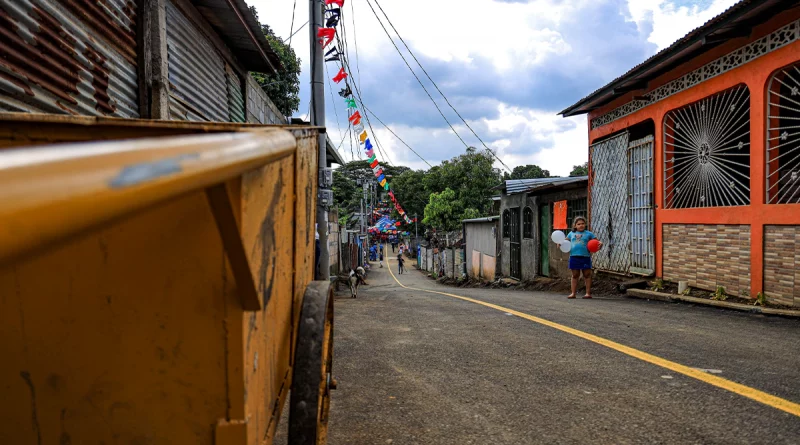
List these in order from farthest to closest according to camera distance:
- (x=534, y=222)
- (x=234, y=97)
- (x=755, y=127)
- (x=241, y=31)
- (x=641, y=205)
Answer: (x=534, y=222)
(x=641, y=205)
(x=234, y=97)
(x=241, y=31)
(x=755, y=127)

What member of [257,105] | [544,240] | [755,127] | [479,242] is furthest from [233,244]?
[479,242]

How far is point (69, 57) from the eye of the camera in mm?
4734

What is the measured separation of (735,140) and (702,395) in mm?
7038

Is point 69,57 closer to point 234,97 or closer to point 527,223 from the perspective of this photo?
point 234,97

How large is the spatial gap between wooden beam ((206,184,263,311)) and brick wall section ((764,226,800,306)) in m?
8.04

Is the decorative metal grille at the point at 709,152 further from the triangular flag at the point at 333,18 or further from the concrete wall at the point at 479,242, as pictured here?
the concrete wall at the point at 479,242

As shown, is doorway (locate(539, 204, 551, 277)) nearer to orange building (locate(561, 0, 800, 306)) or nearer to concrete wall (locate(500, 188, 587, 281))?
concrete wall (locate(500, 188, 587, 281))

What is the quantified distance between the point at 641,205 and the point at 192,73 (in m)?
9.04

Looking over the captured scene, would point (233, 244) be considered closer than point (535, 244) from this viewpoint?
Yes

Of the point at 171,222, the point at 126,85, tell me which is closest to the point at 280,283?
the point at 171,222

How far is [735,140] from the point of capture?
870 cm

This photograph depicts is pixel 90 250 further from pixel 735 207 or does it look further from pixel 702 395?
pixel 735 207

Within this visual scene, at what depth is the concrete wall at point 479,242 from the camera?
919 inches

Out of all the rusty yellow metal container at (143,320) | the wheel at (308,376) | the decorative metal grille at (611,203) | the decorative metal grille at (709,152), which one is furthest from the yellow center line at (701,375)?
the decorative metal grille at (611,203)
